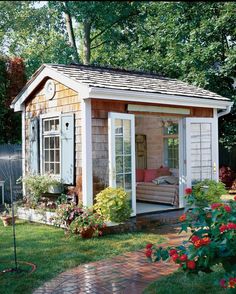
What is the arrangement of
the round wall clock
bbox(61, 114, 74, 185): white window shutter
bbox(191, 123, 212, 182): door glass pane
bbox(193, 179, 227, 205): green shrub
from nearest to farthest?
bbox(61, 114, 74, 185): white window shutter
bbox(193, 179, 227, 205): green shrub
the round wall clock
bbox(191, 123, 212, 182): door glass pane

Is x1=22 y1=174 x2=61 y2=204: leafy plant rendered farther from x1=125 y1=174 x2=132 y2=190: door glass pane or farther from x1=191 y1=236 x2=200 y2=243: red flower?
x1=191 y1=236 x2=200 y2=243: red flower

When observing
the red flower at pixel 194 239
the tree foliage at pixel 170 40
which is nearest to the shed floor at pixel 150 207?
the tree foliage at pixel 170 40

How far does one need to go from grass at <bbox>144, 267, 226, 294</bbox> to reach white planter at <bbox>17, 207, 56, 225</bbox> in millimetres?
4032

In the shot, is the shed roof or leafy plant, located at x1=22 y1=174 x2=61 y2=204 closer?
the shed roof

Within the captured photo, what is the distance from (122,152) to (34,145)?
95.7 inches

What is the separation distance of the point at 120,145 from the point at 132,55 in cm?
952

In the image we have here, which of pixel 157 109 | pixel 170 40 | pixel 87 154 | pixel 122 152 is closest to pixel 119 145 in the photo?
pixel 122 152

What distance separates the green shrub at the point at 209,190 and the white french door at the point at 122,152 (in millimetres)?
1633

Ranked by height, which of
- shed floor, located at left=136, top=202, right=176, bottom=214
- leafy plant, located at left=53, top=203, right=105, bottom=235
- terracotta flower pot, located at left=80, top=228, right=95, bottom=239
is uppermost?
leafy plant, located at left=53, top=203, right=105, bottom=235

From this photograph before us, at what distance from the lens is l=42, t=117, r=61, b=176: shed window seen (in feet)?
29.7

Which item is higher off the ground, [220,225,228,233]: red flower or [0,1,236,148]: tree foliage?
[0,1,236,148]: tree foliage

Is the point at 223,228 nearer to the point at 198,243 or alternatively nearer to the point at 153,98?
the point at 198,243

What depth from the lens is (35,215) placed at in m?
9.05

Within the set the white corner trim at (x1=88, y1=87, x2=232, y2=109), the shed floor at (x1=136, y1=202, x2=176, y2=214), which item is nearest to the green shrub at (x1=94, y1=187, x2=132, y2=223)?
the shed floor at (x1=136, y1=202, x2=176, y2=214)
